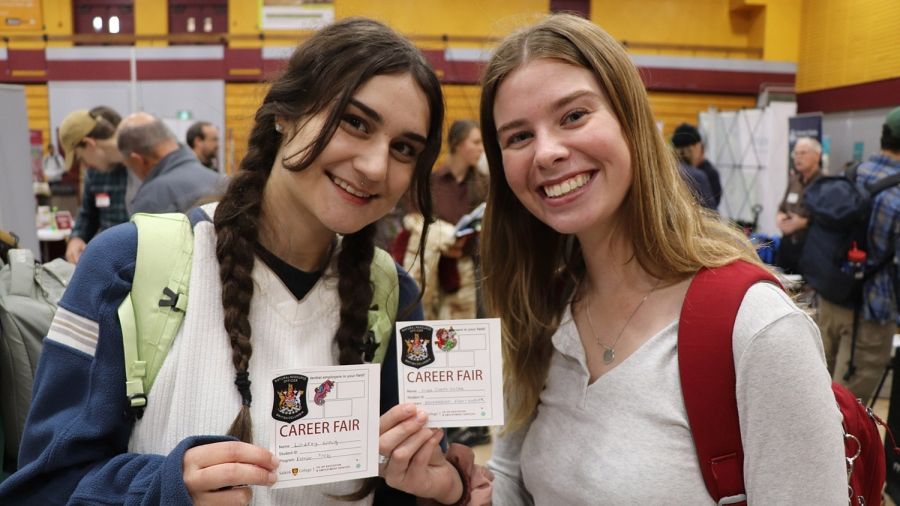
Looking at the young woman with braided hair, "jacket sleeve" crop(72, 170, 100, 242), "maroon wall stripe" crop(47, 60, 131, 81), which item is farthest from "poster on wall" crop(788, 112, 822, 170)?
"maroon wall stripe" crop(47, 60, 131, 81)

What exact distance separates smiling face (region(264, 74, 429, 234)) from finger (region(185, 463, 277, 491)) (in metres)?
0.47

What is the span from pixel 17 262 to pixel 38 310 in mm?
281

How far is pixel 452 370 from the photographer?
1352mm

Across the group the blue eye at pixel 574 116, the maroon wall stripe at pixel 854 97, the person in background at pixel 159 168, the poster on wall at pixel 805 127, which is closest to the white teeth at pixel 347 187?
the blue eye at pixel 574 116

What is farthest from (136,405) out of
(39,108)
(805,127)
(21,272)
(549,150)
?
(39,108)

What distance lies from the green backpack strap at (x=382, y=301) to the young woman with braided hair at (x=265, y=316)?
1.5 inches

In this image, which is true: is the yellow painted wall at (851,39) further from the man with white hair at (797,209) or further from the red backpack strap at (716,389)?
the red backpack strap at (716,389)

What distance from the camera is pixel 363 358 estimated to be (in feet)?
4.76

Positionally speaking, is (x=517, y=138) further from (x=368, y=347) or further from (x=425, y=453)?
(x=425, y=453)

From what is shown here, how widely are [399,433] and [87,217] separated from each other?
476 centimetres

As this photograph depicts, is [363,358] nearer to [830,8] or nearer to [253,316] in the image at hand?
[253,316]

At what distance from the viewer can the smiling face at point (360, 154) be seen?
1347 millimetres

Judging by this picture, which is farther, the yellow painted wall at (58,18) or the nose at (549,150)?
the yellow painted wall at (58,18)

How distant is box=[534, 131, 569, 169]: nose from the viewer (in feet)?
4.61
